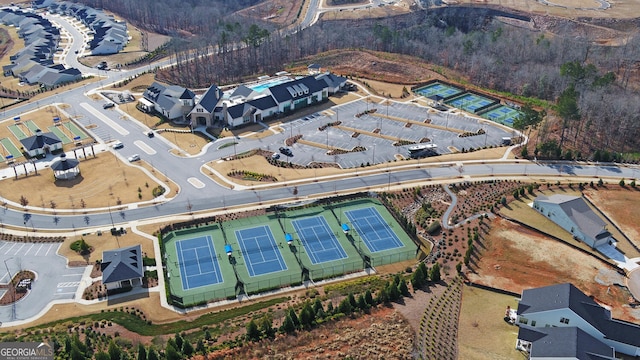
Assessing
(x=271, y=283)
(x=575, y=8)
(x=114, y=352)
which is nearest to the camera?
(x=114, y=352)

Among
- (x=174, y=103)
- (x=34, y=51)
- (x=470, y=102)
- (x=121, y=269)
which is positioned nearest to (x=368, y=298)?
(x=121, y=269)

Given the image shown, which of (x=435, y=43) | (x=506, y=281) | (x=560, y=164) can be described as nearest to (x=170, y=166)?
(x=506, y=281)

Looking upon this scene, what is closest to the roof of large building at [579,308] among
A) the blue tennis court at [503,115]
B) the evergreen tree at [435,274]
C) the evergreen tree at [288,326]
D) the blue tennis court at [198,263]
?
the evergreen tree at [435,274]

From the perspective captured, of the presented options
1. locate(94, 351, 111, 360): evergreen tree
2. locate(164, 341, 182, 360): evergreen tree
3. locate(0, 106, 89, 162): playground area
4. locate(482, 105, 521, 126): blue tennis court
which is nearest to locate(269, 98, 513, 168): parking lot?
locate(482, 105, 521, 126): blue tennis court

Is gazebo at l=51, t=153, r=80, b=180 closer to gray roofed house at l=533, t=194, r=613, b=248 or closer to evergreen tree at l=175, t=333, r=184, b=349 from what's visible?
evergreen tree at l=175, t=333, r=184, b=349

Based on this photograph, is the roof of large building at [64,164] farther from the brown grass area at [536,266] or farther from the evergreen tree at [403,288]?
the brown grass area at [536,266]

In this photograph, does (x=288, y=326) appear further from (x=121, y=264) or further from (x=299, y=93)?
(x=299, y=93)

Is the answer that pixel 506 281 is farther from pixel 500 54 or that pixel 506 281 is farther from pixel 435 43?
pixel 435 43
